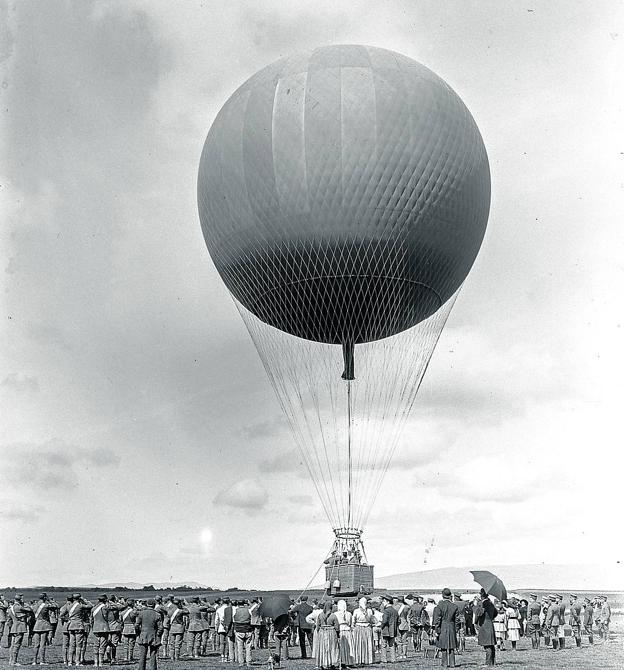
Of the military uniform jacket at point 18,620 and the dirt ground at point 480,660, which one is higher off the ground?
the military uniform jacket at point 18,620

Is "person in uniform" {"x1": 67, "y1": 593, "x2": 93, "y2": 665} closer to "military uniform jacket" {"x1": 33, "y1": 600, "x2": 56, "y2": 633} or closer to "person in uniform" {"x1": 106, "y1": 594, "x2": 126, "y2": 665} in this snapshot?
"person in uniform" {"x1": 106, "y1": 594, "x2": 126, "y2": 665}

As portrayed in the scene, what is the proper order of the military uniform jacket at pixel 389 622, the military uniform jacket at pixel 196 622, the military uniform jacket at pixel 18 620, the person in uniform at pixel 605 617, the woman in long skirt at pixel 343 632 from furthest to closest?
the person in uniform at pixel 605 617, the military uniform jacket at pixel 196 622, the military uniform jacket at pixel 389 622, the military uniform jacket at pixel 18 620, the woman in long skirt at pixel 343 632

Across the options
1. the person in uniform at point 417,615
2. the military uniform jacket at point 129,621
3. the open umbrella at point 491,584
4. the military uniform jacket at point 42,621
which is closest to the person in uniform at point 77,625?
the military uniform jacket at point 42,621

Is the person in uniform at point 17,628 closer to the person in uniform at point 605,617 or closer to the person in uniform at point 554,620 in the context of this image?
the person in uniform at point 554,620

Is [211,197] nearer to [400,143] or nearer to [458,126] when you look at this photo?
[400,143]

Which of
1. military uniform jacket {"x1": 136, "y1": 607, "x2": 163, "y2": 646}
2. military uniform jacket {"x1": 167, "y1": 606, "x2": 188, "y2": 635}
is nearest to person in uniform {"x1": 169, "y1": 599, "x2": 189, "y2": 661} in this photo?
military uniform jacket {"x1": 167, "y1": 606, "x2": 188, "y2": 635}

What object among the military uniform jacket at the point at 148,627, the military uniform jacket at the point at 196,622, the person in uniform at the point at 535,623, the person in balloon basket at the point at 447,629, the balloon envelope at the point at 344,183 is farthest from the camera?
the person in uniform at the point at 535,623

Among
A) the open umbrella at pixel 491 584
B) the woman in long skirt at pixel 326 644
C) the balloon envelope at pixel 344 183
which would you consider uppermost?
the balloon envelope at pixel 344 183
